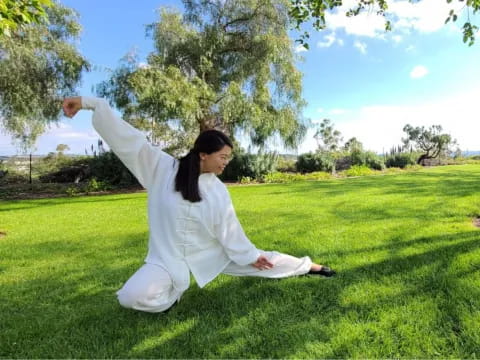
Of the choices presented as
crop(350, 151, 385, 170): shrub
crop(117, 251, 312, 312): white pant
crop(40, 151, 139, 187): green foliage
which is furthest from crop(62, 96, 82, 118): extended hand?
crop(350, 151, 385, 170): shrub

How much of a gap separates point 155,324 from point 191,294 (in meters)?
0.54

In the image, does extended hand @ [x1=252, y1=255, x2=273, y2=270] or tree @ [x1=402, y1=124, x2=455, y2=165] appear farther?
tree @ [x1=402, y1=124, x2=455, y2=165]

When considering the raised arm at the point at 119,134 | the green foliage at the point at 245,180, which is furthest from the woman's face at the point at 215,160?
the green foliage at the point at 245,180

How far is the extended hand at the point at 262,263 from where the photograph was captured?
245cm

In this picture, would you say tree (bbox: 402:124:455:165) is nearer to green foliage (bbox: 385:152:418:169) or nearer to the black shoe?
green foliage (bbox: 385:152:418:169)

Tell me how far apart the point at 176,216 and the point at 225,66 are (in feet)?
40.5

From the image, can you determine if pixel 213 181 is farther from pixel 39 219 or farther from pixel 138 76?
pixel 138 76

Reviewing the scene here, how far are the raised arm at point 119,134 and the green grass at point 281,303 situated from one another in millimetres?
1181

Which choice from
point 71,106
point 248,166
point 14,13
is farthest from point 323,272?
point 248,166

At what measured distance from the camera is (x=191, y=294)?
110 inches

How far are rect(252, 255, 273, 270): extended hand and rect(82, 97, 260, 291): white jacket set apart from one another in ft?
0.15

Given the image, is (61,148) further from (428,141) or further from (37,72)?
(428,141)

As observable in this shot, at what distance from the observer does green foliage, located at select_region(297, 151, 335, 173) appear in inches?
770

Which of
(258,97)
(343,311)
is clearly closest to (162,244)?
(343,311)
